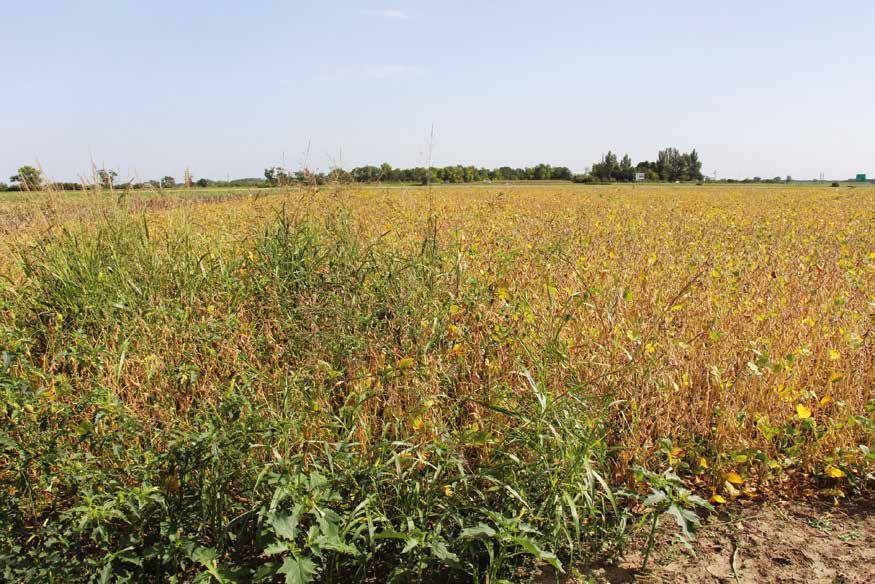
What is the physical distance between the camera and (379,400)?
109 inches

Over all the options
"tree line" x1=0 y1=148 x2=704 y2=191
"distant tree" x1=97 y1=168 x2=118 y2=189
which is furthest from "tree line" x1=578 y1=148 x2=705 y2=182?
"distant tree" x1=97 y1=168 x2=118 y2=189

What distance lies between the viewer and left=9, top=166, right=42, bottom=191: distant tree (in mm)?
4914

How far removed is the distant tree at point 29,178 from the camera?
491cm

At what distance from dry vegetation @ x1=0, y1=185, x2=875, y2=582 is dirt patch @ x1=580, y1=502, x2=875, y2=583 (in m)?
0.13

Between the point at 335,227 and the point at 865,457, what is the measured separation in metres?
3.98

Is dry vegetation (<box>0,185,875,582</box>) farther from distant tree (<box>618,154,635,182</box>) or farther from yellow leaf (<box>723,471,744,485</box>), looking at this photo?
distant tree (<box>618,154,635,182</box>)

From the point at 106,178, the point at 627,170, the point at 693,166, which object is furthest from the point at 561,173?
the point at 106,178

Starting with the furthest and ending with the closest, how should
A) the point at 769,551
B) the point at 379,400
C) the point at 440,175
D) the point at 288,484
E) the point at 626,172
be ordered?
the point at 626,172
the point at 440,175
the point at 379,400
the point at 769,551
the point at 288,484

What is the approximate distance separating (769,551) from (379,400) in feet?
5.73

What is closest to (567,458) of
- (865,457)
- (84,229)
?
(865,457)

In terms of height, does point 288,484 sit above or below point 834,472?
above

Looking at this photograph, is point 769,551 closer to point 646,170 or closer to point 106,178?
point 106,178

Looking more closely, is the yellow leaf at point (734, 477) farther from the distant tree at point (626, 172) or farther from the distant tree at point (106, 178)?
the distant tree at point (626, 172)

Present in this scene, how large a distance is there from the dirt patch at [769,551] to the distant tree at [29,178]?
541 cm
